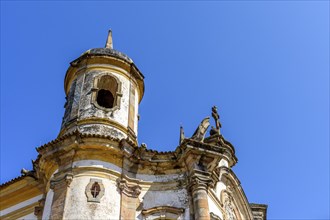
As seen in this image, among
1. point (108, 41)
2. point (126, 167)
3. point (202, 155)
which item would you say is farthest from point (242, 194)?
point (108, 41)

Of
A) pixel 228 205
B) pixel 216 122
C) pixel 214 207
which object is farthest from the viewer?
pixel 216 122

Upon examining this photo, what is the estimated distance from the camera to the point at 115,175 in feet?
49.6

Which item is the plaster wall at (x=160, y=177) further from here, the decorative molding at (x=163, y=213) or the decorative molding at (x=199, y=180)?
the decorative molding at (x=163, y=213)

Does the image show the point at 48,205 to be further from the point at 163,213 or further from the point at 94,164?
the point at 163,213

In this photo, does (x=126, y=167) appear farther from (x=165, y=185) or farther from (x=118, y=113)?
(x=118, y=113)

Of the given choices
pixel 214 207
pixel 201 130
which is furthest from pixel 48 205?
pixel 201 130

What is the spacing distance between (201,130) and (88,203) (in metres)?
4.44

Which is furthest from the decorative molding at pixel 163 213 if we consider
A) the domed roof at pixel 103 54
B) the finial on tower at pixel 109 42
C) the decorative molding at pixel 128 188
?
the finial on tower at pixel 109 42

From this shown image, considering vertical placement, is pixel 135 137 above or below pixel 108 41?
below

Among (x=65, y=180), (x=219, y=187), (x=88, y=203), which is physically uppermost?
(x=219, y=187)

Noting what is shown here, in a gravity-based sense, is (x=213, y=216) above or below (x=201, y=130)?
below

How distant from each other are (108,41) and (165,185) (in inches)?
360

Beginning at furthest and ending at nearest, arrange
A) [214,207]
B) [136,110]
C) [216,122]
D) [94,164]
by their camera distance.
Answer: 1. [216,122]
2. [136,110]
3. [214,207]
4. [94,164]

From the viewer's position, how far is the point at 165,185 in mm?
15594
